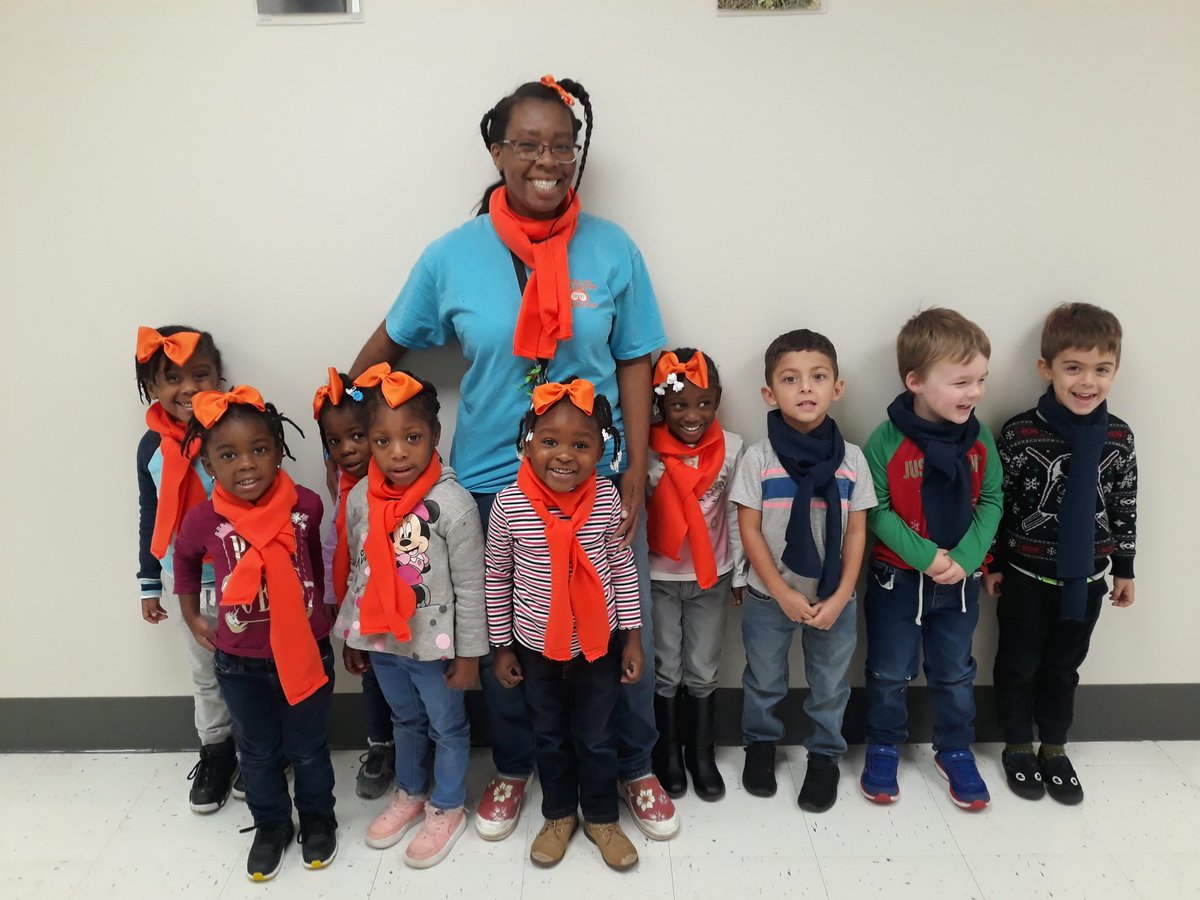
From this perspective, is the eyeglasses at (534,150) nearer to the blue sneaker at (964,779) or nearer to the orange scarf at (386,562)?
the orange scarf at (386,562)

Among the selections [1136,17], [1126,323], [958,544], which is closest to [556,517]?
[958,544]

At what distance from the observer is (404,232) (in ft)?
7.06

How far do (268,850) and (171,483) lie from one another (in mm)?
940

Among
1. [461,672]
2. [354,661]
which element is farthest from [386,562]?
[354,661]

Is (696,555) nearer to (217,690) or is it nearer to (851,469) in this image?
(851,469)

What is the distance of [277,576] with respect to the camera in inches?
73.1

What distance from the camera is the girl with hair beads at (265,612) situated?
1.83 m

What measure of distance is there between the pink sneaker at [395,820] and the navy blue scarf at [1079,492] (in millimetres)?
1799

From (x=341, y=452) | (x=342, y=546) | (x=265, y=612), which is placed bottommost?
(x=265, y=612)

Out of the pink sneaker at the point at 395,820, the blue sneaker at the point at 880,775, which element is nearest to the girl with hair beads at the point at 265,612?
the pink sneaker at the point at 395,820

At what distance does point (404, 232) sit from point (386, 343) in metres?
0.32

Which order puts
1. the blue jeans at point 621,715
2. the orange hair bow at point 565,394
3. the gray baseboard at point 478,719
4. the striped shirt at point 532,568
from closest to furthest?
the orange hair bow at point 565,394, the striped shirt at point 532,568, the blue jeans at point 621,715, the gray baseboard at point 478,719

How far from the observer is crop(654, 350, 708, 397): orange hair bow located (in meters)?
2.02

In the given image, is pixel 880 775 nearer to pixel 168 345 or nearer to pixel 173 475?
pixel 173 475
